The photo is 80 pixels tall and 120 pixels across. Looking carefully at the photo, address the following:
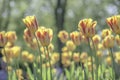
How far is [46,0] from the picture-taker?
30766mm

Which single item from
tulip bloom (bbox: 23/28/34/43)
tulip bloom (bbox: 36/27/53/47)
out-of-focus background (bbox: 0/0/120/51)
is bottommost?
tulip bloom (bbox: 36/27/53/47)

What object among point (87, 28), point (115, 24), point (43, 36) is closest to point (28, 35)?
point (43, 36)

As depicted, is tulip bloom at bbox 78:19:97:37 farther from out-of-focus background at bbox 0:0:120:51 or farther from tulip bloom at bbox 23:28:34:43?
out-of-focus background at bbox 0:0:120:51

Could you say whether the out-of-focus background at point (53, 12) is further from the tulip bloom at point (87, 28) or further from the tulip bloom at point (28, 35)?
the tulip bloom at point (87, 28)

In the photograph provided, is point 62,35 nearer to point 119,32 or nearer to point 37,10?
point 119,32

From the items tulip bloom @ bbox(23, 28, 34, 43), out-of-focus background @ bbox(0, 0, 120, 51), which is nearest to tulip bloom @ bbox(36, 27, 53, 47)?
tulip bloom @ bbox(23, 28, 34, 43)

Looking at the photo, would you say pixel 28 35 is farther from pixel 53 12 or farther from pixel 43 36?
pixel 53 12

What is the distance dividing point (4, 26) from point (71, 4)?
23.1 ft

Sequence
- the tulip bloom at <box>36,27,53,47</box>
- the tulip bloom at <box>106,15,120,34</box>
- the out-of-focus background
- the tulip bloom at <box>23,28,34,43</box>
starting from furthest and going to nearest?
the out-of-focus background, the tulip bloom at <box>23,28,34,43</box>, the tulip bloom at <box>36,27,53,47</box>, the tulip bloom at <box>106,15,120,34</box>

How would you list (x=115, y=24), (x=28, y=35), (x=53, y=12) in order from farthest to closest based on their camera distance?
(x=53, y=12), (x=28, y=35), (x=115, y=24)

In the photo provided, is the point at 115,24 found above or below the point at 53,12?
below

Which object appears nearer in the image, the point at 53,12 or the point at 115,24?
the point at 115,24

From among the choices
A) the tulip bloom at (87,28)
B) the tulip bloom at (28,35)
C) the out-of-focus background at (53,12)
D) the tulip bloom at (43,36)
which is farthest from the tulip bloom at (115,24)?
the out-of-focus background at (53,12)

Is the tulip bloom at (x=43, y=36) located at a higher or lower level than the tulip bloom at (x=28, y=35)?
lower
